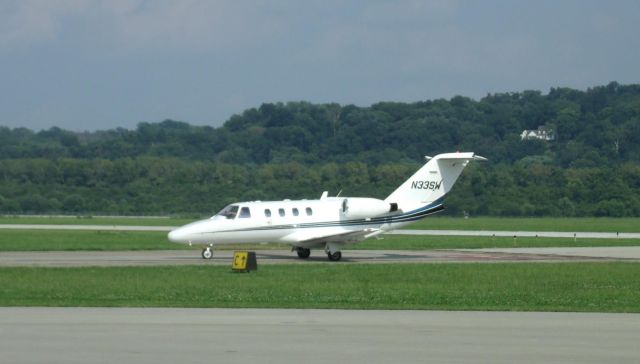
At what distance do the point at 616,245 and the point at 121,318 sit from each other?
3916cm

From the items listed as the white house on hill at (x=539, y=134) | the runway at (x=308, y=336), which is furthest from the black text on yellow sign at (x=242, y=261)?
the white house on hill at (x=539, y=134)

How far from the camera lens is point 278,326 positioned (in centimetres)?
1980

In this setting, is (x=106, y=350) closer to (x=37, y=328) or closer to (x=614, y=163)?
(x=37, y=328)

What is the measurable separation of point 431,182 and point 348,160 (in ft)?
398

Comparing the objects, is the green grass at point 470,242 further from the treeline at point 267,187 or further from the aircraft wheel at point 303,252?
the treeline at point 267,187

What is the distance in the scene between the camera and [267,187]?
110312 mm

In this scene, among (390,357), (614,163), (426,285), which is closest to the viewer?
(390,357)

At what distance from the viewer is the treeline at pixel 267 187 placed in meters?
105

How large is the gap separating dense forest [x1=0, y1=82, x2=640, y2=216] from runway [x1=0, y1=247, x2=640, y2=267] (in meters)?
52.3

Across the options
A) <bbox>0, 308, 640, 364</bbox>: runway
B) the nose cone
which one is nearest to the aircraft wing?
the nose cone

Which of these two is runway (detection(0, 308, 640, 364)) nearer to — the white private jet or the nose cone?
the nose cone

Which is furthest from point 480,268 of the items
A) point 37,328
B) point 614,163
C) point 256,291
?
point 614,163

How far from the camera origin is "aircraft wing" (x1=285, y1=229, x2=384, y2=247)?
40.3m

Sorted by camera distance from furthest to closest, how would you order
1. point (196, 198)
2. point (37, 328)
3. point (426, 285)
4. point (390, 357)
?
point (196, 198) → point (426, 285) → point (37, 328) → point (390, 357)
